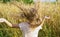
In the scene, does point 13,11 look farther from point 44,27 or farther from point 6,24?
point 44,27

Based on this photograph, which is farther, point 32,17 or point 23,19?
point 23,19

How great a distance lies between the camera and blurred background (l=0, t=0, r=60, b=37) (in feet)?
8.98

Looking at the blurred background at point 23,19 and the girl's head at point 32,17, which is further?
the blurred background at point 23,19

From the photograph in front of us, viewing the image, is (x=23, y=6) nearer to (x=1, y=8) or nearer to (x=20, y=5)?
(x=20, y=5)

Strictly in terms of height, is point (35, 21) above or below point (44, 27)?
above

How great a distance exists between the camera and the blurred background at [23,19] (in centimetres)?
274

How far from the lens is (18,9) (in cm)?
275

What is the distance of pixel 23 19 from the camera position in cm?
273

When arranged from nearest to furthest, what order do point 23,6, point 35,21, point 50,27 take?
point 35,21, point 23,6, point 50,27

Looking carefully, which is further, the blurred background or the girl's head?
the blurred background

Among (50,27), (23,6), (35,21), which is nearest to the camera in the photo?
(35,21)

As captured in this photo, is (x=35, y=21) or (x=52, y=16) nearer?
(x=35, y=21)

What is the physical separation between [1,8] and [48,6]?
1.94 feet


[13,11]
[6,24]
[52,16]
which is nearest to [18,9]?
[13,11]
